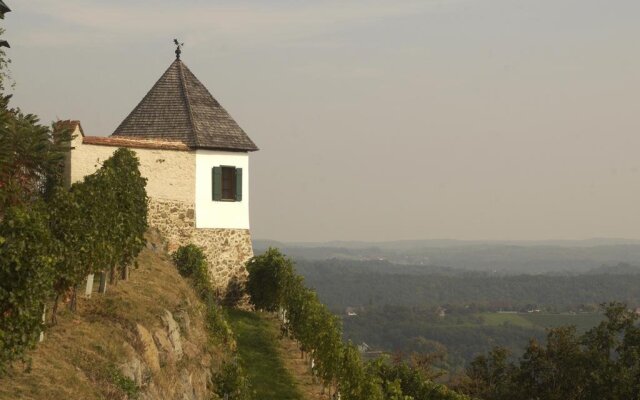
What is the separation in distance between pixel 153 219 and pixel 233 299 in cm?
499

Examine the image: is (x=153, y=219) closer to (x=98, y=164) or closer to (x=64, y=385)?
(x=98, y=164)

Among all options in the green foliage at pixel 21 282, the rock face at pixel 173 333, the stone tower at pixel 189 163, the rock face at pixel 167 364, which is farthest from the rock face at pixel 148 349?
the stone tower at pixel 189 163

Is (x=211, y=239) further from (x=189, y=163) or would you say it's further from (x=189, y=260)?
(x=189, y=163)

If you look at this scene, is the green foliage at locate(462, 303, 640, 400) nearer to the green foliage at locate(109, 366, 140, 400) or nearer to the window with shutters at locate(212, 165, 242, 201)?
the window with shutters at locate(212, 165, 242, 201)

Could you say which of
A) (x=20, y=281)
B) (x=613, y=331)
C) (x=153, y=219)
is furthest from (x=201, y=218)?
(x=613, y=331)

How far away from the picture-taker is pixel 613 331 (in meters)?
38.8

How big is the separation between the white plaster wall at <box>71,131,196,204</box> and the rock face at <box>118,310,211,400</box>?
31.4 ft

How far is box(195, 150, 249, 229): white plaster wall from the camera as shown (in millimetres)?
32344

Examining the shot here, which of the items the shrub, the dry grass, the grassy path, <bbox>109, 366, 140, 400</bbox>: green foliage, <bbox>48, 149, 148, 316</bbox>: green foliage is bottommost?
the grassy path

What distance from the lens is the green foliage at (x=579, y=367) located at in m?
36.4

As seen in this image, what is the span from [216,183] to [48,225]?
13.7m

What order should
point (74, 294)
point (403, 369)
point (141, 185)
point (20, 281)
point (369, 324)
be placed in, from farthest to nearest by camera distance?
point (369, 324) → point (403, 369) → point (141, 185) → point (74, 294) → point (20, 281)

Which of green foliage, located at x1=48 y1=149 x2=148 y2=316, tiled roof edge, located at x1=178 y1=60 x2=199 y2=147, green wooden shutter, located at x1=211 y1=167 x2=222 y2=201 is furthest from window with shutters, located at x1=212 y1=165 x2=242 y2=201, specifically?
green foliage, located at x1=48 y1=149 x2=148 y2=316

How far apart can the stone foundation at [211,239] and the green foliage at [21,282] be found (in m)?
15.4
